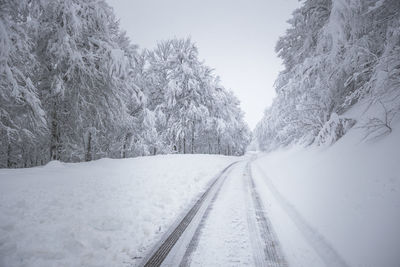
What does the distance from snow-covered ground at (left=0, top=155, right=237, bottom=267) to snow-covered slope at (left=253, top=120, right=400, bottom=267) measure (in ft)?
9.00

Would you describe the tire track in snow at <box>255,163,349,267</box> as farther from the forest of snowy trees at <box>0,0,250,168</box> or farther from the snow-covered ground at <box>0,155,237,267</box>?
the forest of snowy trees at <box>0,0,250,168</box>

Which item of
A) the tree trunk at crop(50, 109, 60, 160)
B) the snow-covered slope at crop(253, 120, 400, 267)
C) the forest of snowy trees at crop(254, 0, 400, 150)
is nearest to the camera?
the snow-covered slope at crop(253, 120, 400, 267)

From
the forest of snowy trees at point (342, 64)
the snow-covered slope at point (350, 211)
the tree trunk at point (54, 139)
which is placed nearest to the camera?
the snow-covered slope at point (350, 211)

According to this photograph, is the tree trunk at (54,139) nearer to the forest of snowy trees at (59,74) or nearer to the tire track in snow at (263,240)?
the forest of snowy trees at (59,74)

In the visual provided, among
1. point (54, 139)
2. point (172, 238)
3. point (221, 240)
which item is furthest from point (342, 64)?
point (54, 139)

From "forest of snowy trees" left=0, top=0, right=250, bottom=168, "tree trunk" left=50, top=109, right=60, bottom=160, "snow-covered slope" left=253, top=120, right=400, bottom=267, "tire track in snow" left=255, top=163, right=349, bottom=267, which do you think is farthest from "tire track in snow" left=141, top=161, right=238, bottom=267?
"tree trunk" left=50, top=109, right=60, bottom=160

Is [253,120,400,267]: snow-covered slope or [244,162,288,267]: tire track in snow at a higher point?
[253,120,400,267]: snow-covered slope

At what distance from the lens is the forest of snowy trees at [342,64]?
17.0 ft

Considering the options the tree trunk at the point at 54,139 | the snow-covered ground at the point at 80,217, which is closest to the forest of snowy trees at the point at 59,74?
the tree trunk at the point at 54,139

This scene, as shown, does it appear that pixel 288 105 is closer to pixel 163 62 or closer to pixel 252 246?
pixel 252 246

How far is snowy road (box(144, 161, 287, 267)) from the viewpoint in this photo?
2947 millimetres

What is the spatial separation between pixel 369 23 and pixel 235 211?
8274 millimetres

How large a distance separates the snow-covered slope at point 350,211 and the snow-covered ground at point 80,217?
2.74 metres

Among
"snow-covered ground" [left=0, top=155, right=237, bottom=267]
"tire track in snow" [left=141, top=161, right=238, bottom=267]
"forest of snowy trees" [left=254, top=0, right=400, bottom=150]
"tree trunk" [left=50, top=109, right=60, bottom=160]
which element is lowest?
"tire track in snow" [left=141, top=161, right=238, bottom=267]
